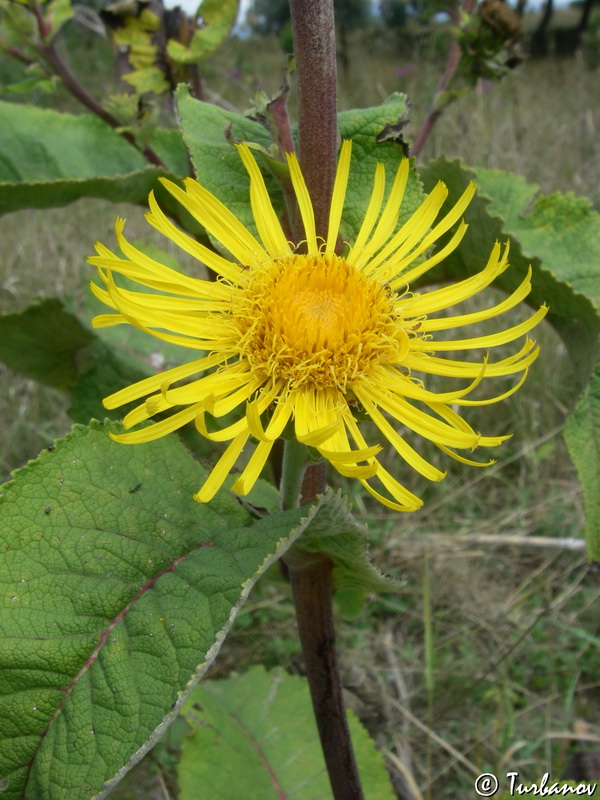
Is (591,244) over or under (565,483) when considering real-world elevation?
over

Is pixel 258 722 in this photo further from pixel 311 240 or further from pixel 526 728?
pixel 311 240

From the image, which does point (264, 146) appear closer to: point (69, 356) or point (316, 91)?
point (316, 91)

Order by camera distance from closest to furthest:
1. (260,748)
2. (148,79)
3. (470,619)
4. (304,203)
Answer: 1. (304,203)
2. (260,748)
3. (148,79)
4. (470,619)

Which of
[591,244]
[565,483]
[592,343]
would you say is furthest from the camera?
[565,483]

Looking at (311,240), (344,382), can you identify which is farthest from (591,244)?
(344,382)

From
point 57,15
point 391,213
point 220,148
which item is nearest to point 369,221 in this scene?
point 391,213

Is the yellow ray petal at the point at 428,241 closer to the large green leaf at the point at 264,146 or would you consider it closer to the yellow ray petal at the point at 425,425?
the large green leaf at the point at 264,146
